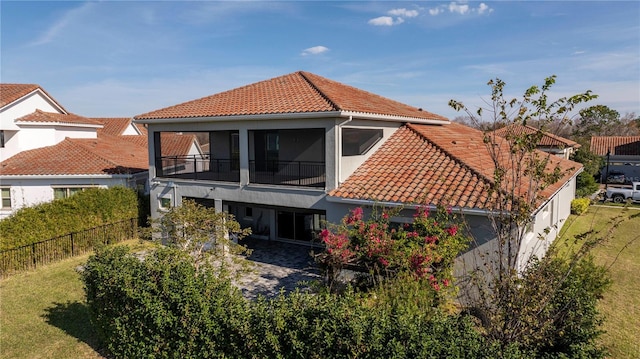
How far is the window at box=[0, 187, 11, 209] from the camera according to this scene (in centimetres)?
2547

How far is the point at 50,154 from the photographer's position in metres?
28.2

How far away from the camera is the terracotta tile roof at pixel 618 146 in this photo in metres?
52.4

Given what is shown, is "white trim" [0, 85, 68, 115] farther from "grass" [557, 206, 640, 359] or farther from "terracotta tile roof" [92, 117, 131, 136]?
"grass" [557, 206, 640, 359]

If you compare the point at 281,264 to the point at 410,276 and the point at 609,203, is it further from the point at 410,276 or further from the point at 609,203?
the point at 609,203

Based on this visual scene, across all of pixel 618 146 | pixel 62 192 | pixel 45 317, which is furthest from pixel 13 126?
pixel 618 146

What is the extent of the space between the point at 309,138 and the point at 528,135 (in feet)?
44.2

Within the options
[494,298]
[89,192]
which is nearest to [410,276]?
[494,298]

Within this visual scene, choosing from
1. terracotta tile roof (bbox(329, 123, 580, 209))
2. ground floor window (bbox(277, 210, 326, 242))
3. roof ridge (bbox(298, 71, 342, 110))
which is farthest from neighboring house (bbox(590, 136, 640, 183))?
ground floor window (bbox(277, 210, 326, 242))

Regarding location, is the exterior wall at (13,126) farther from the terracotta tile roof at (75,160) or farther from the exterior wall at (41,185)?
the exterior wall at (41,185)

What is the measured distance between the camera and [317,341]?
21.1 ft

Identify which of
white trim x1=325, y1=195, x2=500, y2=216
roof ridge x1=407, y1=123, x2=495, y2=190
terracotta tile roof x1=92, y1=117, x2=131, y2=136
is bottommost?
white trim x1=325, y1=195, x2=500, y2=216

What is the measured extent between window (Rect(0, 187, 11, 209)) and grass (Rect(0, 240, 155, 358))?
12.5 metres

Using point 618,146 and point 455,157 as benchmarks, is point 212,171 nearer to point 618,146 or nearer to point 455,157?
point 455,157

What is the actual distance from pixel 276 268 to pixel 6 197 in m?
20.5
